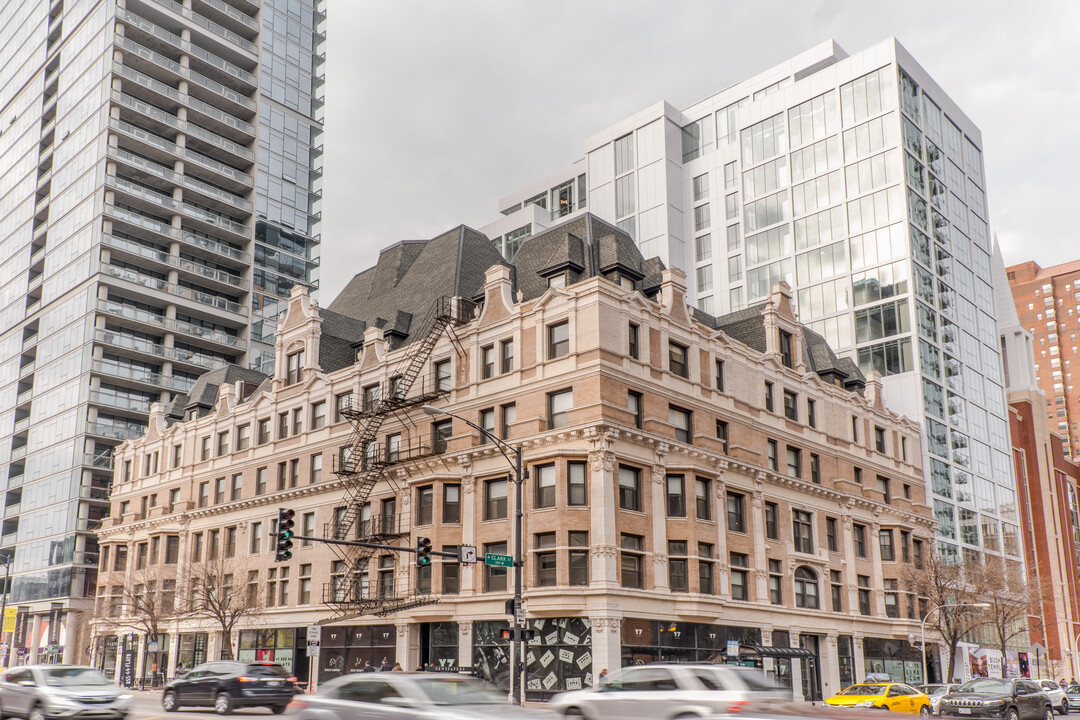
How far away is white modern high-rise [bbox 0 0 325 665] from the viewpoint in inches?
3455

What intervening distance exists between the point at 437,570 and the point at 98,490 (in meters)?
51.6

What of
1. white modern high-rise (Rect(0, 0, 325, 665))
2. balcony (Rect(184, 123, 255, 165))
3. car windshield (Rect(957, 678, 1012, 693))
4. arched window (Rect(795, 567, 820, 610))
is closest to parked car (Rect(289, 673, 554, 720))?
car windshield (Rect(957, 678, 1012, 693))

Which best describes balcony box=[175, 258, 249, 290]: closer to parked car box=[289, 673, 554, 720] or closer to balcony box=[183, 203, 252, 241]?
balcony box=[183, 203, 252, 241]

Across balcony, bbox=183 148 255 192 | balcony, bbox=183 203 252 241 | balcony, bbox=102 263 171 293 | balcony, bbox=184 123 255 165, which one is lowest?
balcony, bbox=102 263 171 293

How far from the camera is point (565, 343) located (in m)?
45.3

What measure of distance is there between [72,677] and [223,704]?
18.8ft

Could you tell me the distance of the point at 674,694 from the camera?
63.7 ft

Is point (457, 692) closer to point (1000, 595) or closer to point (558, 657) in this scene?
point (558, 657)

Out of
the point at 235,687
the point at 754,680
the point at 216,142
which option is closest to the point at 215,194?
the point at 216,142

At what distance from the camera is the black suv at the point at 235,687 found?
28.7m

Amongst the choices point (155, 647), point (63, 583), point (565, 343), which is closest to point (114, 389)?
point (63, 583)

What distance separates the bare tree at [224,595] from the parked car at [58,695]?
2853cm

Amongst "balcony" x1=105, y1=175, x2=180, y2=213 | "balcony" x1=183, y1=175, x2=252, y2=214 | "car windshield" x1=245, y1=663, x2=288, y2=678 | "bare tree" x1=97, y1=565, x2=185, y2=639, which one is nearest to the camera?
"car windshield" x1=245, y1=663, x2=288, y2=678

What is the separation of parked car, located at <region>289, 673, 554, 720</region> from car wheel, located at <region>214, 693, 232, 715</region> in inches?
458
